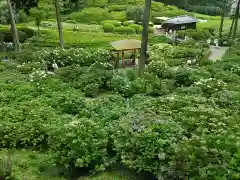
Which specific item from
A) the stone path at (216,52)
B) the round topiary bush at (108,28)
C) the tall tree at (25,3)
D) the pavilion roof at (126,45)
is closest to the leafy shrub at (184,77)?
the pavilion roof at (126,45)

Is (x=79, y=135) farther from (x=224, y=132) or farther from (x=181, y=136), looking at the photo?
(x=224, y=132)

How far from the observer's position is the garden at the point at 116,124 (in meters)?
7.30

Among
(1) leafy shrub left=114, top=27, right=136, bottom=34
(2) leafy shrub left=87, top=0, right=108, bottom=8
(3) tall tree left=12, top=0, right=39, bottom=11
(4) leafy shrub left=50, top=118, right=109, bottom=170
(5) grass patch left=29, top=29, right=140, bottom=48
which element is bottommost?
(1) leafy shrub left=114, top=27, right=136, bottom=34

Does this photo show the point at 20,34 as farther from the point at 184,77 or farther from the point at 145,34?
the point at 184,77

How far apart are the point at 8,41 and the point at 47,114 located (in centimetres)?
2028

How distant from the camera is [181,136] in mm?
8102

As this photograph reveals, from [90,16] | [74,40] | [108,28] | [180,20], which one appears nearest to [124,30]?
[108,28]

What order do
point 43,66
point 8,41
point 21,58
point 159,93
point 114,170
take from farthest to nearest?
point 8,41
point 21,58
point 43,66
point 159,93
point 114,170

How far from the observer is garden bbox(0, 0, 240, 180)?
287 inches

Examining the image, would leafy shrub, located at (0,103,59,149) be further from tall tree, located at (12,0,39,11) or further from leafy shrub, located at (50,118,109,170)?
tall tree, located at (12,0,39,11)

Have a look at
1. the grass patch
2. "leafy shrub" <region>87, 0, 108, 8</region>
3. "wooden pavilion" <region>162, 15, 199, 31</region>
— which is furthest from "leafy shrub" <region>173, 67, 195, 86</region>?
"leafy shrub" <region>87, 0, 108, 8</region>

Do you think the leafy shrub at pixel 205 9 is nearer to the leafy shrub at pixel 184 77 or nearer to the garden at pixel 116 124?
the garden at pixel 116 124

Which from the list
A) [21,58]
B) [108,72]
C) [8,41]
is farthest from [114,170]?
[8,41]

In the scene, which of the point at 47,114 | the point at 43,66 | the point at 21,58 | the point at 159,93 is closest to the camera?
Answer: the point at 47,114
